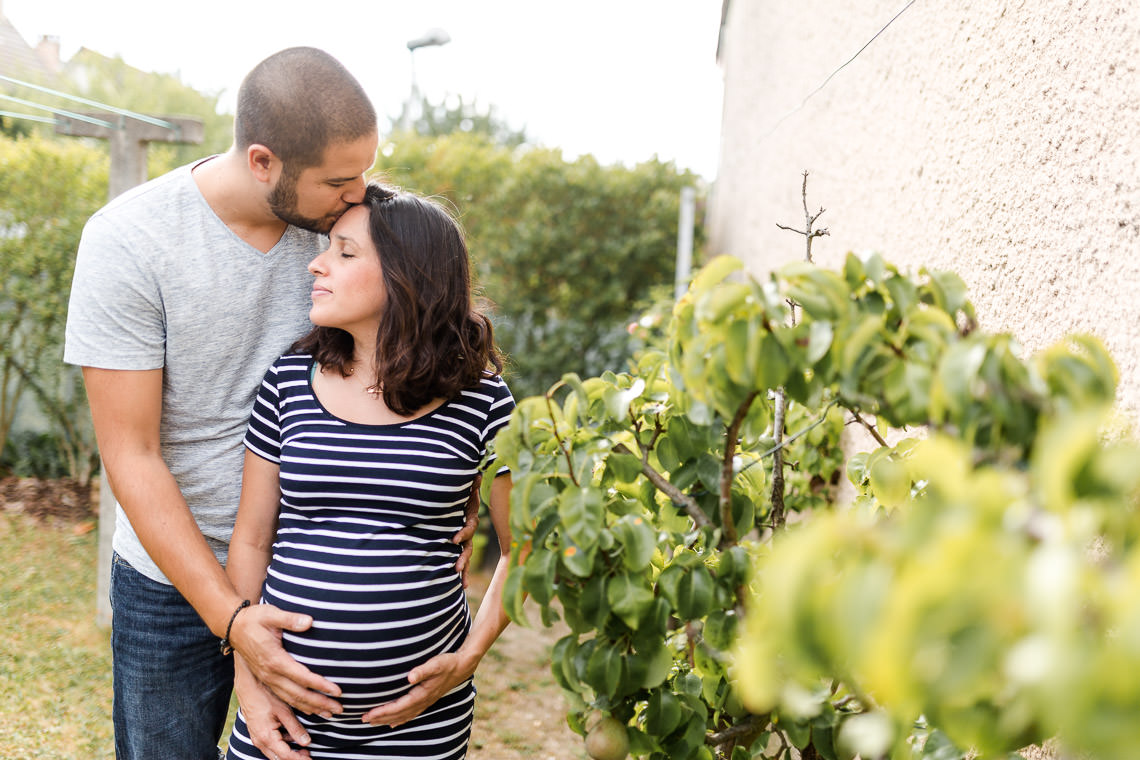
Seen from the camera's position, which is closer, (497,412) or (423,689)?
(423,689)

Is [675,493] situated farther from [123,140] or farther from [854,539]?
[123,140]

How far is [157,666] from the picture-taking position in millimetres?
2045

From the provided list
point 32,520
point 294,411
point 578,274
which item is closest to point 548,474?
point 294,411

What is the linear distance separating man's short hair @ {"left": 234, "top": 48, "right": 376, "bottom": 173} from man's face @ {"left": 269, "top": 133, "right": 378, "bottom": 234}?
2 centimetres

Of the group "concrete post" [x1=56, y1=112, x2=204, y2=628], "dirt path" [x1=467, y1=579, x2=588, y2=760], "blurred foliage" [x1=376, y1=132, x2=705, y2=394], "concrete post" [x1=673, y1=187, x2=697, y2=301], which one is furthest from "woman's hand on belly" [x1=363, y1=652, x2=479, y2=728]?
"concrete post" [x1=673, y1=187, x2=697, y2=301]

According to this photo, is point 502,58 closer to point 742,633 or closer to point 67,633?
point 67,633

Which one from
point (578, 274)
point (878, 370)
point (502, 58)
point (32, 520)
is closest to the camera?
point (878, 370)

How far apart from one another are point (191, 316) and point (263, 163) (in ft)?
1.25

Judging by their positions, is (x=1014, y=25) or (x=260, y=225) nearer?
(x=1014, y=25)

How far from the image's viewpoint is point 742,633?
4.17ft

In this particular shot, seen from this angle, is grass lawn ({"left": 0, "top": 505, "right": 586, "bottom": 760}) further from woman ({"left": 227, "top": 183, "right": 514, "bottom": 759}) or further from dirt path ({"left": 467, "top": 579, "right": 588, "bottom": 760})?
woman ({"left": 227, "top": 183, "right": 514, "bottom": 759})

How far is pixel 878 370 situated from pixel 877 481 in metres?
0.52

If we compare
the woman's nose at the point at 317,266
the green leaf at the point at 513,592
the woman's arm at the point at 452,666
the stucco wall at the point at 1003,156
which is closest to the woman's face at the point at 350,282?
the woman's nose at the point at 317,266

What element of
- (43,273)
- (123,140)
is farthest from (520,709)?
(43,273)
